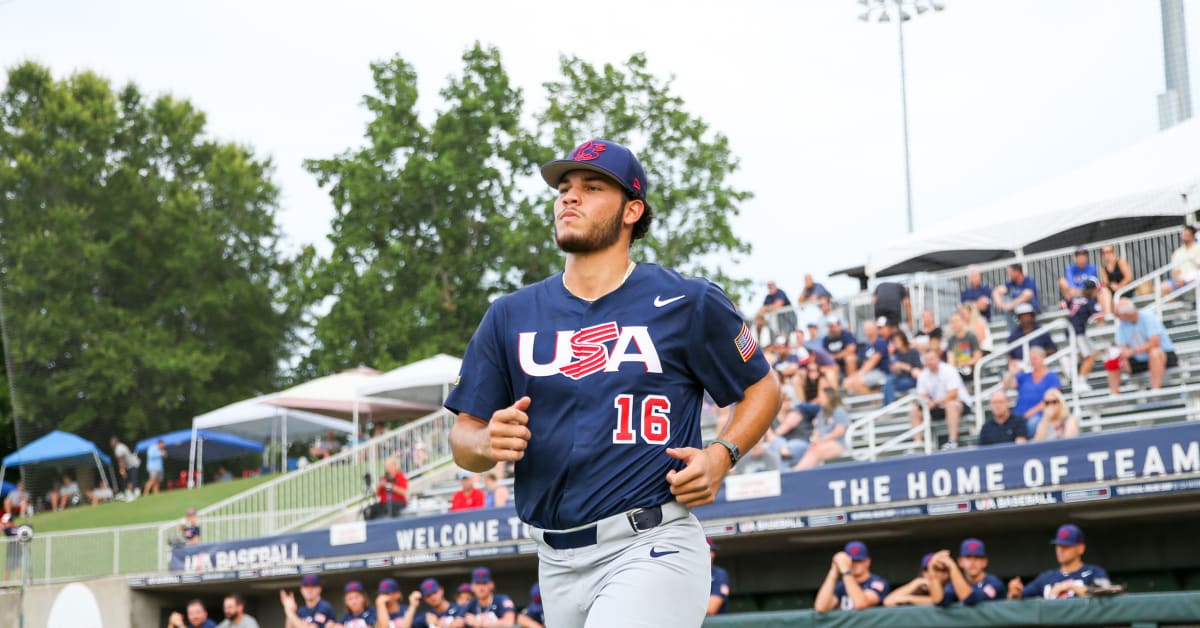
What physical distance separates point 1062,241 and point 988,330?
347cm

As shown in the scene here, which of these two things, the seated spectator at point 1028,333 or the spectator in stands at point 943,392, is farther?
the seated spectator at point 1028,333

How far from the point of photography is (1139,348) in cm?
1287

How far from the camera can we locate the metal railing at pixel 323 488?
21.4m

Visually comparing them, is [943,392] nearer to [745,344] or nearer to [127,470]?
[745,344]

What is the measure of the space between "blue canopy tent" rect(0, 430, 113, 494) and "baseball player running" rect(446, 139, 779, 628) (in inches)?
1272

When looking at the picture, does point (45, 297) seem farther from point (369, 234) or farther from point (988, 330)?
point (988, 330)

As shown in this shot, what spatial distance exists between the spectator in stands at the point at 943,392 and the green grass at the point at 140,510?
19.0m

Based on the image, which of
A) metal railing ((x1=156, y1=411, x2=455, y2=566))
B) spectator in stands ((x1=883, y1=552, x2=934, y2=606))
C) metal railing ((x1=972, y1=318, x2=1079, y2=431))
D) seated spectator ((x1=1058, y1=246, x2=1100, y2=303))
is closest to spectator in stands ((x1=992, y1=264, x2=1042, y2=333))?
seated spectator ((x1=1058, y1=246, x2=1100, y2=303))

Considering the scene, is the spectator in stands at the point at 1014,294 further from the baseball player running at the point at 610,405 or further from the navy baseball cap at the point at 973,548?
the baseball player running at the point at 610,405

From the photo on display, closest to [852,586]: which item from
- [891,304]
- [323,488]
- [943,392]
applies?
[943,392]

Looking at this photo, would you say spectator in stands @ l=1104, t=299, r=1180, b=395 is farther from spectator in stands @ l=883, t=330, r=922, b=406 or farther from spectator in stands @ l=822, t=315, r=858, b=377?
spectator in stands @ l=822, t=315, r=858, b=377

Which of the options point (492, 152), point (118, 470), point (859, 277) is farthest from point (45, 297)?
point (859, 277)

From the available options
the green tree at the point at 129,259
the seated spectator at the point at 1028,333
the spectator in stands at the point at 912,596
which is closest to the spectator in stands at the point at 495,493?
the spectator in stands at the point at 912,596

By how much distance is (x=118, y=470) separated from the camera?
36312mm
